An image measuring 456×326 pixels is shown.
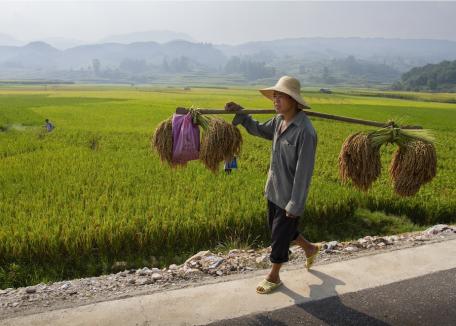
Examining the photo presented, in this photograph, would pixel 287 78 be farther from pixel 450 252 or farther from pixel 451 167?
pixel 451 167

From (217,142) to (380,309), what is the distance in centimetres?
181

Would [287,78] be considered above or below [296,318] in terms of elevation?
above

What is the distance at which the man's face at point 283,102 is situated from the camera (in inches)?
124

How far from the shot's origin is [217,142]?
11.3ft

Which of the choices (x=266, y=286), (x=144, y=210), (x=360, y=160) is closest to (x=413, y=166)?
(x=360, y=160)

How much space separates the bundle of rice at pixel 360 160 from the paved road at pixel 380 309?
0.92m

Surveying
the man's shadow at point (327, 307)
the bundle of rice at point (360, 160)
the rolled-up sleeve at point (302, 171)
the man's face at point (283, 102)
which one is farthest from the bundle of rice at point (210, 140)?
the man's shadow at point (327, 307)

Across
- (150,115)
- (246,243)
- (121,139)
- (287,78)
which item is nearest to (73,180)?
(246,243)

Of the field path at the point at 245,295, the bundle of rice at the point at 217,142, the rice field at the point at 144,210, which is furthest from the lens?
the rice field at the point at 144,210

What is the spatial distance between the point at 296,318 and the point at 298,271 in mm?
829

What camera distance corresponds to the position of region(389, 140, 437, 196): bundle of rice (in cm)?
346

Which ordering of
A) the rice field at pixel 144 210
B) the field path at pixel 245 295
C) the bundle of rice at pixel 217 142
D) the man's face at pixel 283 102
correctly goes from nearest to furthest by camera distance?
1. the field path at pixel 245 295
2. the man's face at pixel 283 102
3. the bundle of rice at pixel 217 142
4. the rice field at pixel 144 210

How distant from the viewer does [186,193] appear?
20.5ft

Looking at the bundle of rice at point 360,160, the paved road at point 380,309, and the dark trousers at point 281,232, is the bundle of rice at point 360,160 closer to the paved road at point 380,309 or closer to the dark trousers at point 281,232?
the dark trousers at point 281,232
